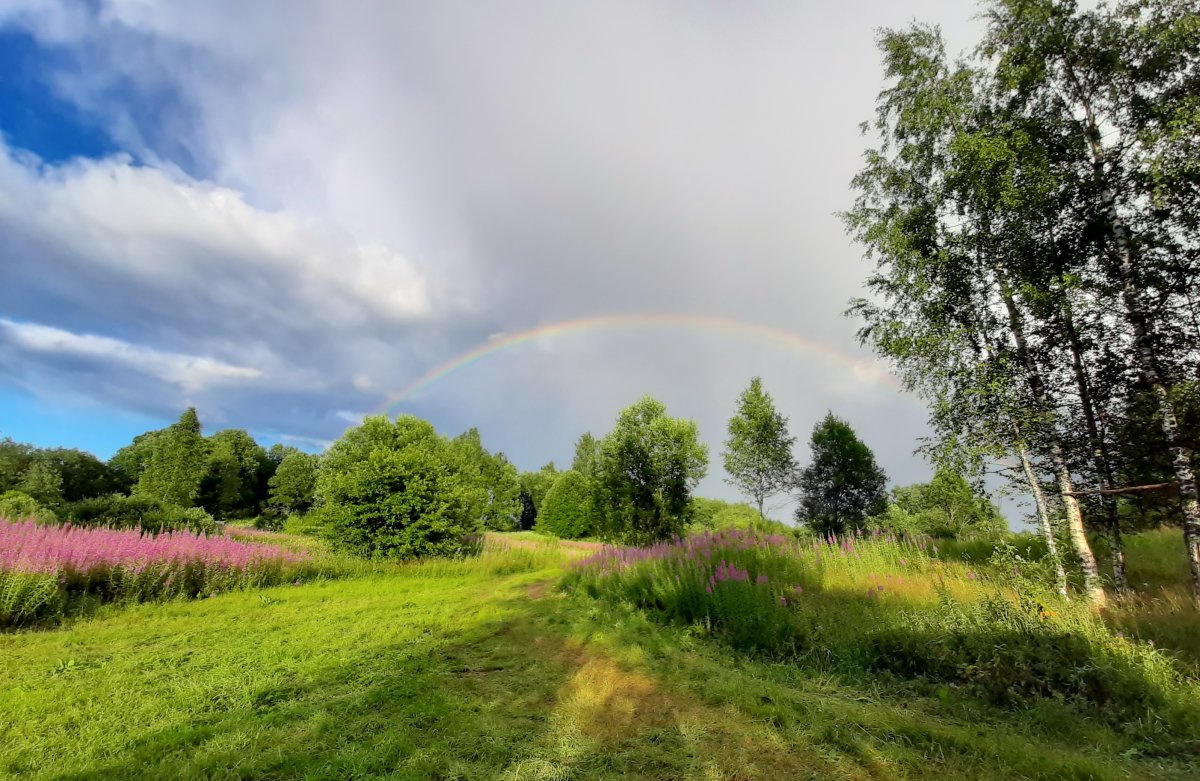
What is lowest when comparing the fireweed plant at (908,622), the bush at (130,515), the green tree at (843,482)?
the fireweed plant at (908,622)

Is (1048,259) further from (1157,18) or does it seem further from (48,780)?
(48,780)

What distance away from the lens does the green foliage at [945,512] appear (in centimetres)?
829

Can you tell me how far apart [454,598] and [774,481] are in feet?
67.4

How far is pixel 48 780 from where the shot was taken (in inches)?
97.3

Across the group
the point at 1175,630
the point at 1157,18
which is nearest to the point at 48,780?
the point at 1175,630

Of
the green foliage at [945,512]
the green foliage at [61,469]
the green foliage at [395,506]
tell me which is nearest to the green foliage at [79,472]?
the green foliage at [61,469]

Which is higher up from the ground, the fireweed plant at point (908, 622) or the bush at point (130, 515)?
the bush at point (130, 515)

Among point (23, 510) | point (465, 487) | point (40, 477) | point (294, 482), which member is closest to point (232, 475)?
point (294, 482)

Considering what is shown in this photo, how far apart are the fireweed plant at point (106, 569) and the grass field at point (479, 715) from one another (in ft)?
2.55

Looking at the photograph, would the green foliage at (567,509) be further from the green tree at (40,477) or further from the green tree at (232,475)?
the green tree at (40,477)

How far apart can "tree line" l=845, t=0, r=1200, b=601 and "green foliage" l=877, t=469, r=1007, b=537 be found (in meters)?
0.81

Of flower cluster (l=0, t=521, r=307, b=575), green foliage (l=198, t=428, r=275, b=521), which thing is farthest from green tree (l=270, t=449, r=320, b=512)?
flower cluster (l=0, t=521, r=307, b=575)

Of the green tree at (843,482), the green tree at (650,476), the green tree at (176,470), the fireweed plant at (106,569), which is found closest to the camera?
the fireweed plant at (106,569)

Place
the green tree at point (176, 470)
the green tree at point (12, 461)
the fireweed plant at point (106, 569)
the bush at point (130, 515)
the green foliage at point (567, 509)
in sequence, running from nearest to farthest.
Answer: the fireweed plant at point (106, 569)
the bush at point (130, 515)
the green tree at point (176, 470)
the green foliage at point (567, 509)
the green tree at point (12, 461)
